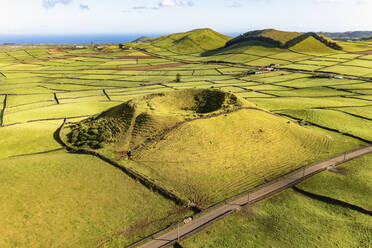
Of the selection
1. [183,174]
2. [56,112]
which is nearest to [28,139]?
[56,112]

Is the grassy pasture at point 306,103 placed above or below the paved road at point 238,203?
above

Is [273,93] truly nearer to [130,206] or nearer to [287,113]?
[287,113]

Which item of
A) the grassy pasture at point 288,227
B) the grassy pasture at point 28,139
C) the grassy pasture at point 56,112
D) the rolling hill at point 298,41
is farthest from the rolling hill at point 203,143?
the rolling hill at point 298,41

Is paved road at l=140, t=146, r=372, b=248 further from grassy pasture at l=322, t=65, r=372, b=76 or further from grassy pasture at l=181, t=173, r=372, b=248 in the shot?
grassy pasture at l=322, t=65, r=372, b=76

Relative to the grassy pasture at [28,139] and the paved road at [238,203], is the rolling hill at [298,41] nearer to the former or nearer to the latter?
the paved road at [238,203]

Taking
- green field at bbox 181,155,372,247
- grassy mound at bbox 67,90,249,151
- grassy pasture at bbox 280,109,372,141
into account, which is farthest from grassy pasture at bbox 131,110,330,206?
grassy pasture at bbox 280,109,372,141
